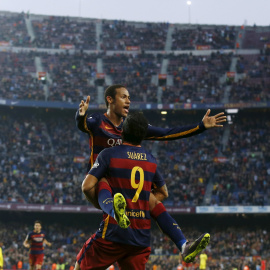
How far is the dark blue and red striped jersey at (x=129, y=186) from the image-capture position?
212 inches

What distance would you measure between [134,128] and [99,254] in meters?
1.47

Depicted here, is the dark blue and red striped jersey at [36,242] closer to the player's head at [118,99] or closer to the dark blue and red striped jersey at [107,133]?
the dark blue and red striped jersey at [107,133]

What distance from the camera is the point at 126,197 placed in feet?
17.7

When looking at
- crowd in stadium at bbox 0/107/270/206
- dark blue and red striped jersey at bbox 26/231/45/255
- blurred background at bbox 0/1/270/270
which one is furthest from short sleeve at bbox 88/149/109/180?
crowd in stadium at bbox 0/107/270/206

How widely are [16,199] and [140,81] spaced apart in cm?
1517

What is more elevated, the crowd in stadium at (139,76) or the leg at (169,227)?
the crowd in stadium at (139,76)

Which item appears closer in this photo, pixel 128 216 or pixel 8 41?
pixel 128 216

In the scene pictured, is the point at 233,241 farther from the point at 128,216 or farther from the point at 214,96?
the point at 128,216

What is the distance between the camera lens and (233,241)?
3200 centimetres

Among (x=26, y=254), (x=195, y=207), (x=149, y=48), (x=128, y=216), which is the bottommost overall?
(x=26, y=254)

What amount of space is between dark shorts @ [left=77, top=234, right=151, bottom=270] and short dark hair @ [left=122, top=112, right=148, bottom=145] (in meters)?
1.19

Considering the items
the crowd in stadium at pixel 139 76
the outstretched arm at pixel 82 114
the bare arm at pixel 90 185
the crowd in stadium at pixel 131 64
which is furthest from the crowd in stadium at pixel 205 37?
the bare arm at pixel 90 185

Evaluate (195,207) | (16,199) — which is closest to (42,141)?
(16,199)

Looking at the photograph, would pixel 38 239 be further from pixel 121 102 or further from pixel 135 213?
pixel 135 213
